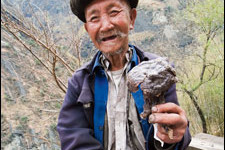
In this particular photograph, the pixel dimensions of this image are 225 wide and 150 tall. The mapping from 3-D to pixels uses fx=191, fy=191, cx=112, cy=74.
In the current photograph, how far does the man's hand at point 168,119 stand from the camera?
3.53 ft

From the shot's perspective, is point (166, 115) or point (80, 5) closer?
point (166, 115)

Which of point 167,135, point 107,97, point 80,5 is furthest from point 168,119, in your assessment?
point 80,5

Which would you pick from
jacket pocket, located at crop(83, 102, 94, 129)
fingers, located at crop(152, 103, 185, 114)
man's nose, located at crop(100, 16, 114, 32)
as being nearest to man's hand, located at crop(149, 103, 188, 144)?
fingers, located at crop(152, 103, 185, 114)

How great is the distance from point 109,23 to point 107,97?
0.57 meters

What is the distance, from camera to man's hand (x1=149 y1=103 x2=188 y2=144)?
1.08 m

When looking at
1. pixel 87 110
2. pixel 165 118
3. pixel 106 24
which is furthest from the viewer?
pixel 87 110

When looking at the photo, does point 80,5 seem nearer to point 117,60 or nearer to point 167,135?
point 117,60

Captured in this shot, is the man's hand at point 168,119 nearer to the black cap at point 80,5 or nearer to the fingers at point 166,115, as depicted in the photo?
the fingers at point 166,115

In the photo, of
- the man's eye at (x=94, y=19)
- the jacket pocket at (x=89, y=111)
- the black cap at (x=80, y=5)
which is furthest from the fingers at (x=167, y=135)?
the black cap at (x=80, y=5)

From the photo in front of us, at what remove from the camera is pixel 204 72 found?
480 centimetres

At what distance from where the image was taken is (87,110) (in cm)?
150

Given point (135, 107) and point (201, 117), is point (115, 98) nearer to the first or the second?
point (135, 107)

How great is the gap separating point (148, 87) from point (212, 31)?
4013mm

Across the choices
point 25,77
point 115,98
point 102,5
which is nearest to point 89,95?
point 115,98
